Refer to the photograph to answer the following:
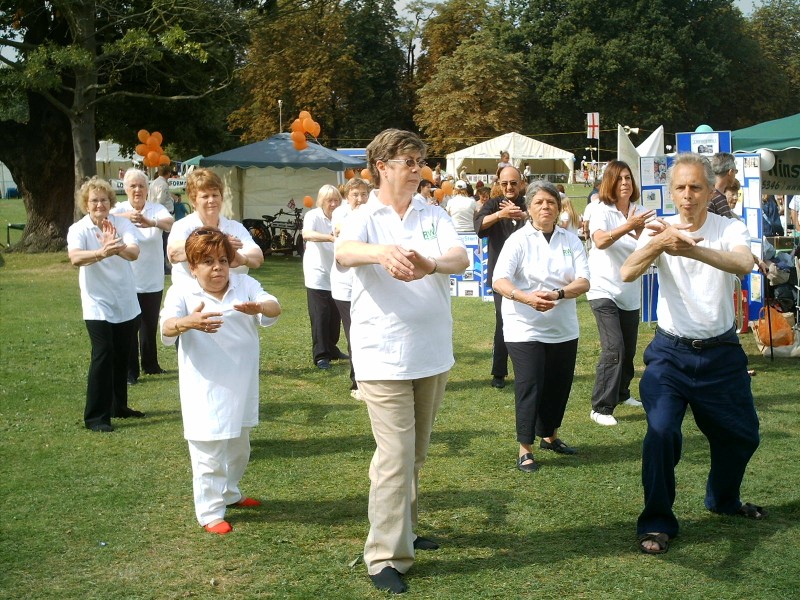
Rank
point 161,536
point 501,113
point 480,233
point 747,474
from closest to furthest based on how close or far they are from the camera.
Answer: point 161,536 → point 747,474 → point 480,233 → point 501,113

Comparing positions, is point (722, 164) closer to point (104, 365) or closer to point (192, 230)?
point (192, 230)

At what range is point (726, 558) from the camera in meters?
4.70

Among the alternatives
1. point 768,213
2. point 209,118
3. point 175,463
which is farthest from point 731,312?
point 209,118

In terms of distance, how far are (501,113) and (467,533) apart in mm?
55298

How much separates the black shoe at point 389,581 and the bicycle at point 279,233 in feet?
69.2

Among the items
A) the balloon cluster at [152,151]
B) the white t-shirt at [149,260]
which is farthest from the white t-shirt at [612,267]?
the balloon cluster at [152,151]

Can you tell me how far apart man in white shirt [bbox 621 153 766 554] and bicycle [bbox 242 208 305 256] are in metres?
20.7

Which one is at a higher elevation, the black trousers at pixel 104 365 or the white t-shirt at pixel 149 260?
the white t-shirt at pixel 149 260

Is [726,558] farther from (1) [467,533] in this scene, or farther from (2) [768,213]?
(2) [768,213]

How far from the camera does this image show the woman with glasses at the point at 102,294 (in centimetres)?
748

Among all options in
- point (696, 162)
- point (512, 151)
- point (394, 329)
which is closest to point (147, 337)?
point (394, 329)

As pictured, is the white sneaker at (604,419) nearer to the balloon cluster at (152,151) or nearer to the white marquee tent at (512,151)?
the balloon cluster at (152,151)

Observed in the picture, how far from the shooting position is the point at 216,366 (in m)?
5.09

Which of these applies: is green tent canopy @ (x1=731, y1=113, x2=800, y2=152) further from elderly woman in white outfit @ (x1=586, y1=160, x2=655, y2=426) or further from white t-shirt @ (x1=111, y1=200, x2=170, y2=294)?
white t-shirt @ (x1=111, y1=200, x2=170, y2=294)
